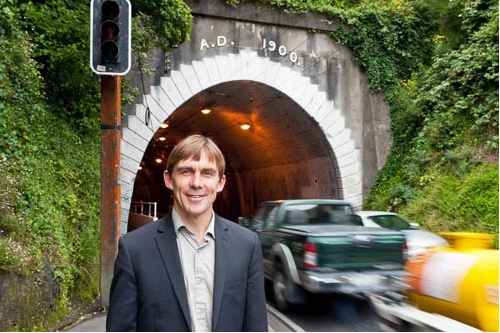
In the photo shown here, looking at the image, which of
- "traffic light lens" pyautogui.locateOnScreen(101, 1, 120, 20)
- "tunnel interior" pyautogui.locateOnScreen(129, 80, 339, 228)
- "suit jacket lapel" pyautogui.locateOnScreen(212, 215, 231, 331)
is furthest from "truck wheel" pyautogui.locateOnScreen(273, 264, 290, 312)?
"tunnel interior" pyautogui.locateOnScreen(129, 80, 339, 228)

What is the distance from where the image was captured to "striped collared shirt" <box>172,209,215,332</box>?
2357mm

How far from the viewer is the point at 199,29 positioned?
622 inches

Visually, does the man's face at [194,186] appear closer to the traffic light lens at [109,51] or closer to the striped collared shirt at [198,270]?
the striped collared shirt at [198,270]

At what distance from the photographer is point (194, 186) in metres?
2.42

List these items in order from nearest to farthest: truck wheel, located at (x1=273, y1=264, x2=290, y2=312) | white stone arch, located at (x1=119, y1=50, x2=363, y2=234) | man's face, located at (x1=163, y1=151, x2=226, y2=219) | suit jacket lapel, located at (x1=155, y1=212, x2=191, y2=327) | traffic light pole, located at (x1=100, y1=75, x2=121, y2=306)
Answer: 1. suit jacket lapel, located at (x1=155, y1=212, x2=191, y2=327)
2. man's face, located at (x1=163, y1=151, x2=226, y2=219)
3. traffic light pole, located at (x1=100, y1=75, x2=121, y2=306)
4. truck wheel, located at (x1=273, y1=264, x2=290, y2=312)
5. white stone arch, located at (x1=119, y1=50, x2=363, y2=234)

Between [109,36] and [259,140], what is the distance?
16.2m

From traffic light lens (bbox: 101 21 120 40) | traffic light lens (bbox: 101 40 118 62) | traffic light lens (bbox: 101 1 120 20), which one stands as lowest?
traffic light lens (bbox: 101 40 118 62)

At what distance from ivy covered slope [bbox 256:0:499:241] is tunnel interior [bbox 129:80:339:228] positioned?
8.83 feet

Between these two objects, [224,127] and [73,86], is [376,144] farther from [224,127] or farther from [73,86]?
[73,86]

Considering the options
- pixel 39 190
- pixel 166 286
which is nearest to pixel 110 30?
pixel 39 190

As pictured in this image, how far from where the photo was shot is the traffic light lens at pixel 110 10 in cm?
580

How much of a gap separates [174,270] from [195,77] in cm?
1381

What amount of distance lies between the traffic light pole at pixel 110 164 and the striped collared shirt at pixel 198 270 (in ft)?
15.3

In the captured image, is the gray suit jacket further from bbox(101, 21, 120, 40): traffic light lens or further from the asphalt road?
the asphalt road
